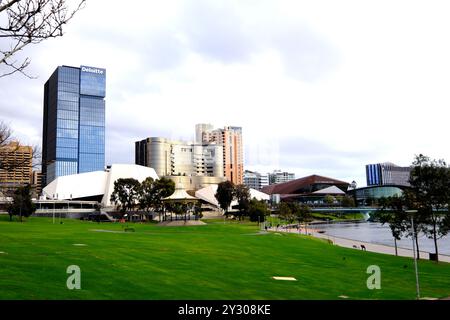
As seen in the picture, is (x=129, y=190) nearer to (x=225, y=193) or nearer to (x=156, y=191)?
(x=156, y=191)

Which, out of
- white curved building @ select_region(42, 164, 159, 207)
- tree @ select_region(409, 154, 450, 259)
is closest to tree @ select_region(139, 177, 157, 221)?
white curved building @ select_region(42, 164, 159, 207)

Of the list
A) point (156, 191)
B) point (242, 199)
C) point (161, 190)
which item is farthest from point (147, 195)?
point (242, 199)

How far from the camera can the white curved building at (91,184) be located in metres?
168

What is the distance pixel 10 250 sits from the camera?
2386cm

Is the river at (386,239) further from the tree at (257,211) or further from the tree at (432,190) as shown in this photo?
the tree at (257,211)

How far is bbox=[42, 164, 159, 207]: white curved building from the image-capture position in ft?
550

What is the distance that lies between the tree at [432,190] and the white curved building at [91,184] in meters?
139

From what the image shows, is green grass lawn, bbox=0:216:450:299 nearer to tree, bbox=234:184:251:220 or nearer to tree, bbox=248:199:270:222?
tree, bbox=248:199:270:222

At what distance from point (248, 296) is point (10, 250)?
1516 centimetres

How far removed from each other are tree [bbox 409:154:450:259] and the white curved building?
13879cm

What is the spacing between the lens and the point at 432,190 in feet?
138

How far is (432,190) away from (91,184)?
153 m
